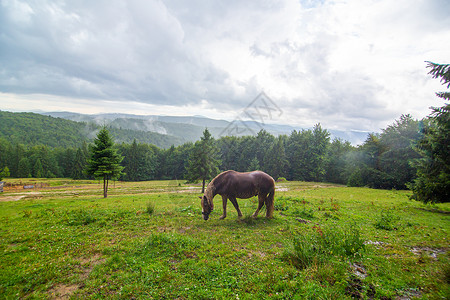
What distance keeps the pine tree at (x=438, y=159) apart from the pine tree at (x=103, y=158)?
29.0 metres

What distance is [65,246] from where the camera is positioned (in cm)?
712

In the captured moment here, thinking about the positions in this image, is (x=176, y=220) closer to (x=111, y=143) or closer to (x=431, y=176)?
(x=431, y=176)

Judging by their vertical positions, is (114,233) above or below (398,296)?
below

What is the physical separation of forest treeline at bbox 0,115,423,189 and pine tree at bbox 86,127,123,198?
703 cm

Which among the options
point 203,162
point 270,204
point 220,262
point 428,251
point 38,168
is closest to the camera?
point 220,262

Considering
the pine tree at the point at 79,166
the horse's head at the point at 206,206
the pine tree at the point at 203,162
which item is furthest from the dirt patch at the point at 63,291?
the pine tree at the point at 79,166

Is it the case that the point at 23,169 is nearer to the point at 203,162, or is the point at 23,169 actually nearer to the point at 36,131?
the point at 203,162

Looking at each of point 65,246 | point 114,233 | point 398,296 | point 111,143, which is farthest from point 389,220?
point 111,143

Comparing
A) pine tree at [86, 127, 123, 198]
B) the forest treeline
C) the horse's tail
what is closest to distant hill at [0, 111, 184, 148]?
the forest treeline

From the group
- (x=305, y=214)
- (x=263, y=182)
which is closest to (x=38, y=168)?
(x=263, y=182)

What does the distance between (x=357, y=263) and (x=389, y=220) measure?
6.49 m

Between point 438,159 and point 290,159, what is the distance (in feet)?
177

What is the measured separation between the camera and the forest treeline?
37.3m

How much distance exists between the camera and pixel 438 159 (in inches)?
450
